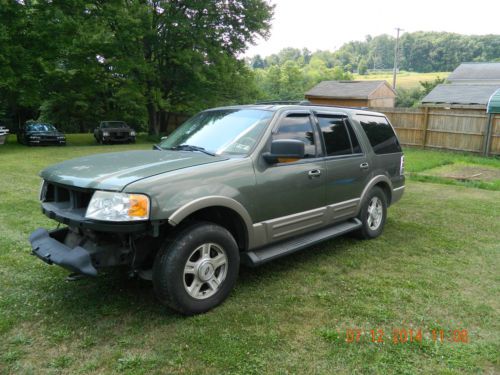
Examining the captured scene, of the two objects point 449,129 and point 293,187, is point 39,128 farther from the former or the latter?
point 293,187

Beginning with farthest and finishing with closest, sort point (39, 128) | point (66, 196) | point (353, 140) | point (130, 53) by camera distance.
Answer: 1. point (130, 53)
2. point (39, 128)
3. point (353, 140)
4. point (66, 196)

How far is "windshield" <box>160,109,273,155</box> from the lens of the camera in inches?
161

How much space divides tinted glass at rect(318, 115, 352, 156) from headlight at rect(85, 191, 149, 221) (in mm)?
2485

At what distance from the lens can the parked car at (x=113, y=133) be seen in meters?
22.2

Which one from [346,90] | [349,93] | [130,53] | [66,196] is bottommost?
[66,196]

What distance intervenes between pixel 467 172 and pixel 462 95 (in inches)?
707

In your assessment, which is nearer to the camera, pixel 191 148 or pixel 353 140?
pixel 191 148

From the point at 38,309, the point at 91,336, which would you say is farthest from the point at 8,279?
the point at 91,336

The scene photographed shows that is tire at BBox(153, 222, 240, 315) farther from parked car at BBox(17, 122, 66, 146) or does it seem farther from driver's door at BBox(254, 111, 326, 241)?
parked car at BBox(17, 122, 66, 146)

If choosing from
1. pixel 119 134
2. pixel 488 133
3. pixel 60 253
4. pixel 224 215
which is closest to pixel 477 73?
pixel 488 133

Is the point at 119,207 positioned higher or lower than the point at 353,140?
lower

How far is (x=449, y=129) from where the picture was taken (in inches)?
710

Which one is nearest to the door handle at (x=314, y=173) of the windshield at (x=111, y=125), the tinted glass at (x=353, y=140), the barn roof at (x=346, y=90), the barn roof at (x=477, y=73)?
the tinted glass at (x=353, y=140)

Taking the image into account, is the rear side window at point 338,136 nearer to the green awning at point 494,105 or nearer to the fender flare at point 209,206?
the fender flare at point 209,206
